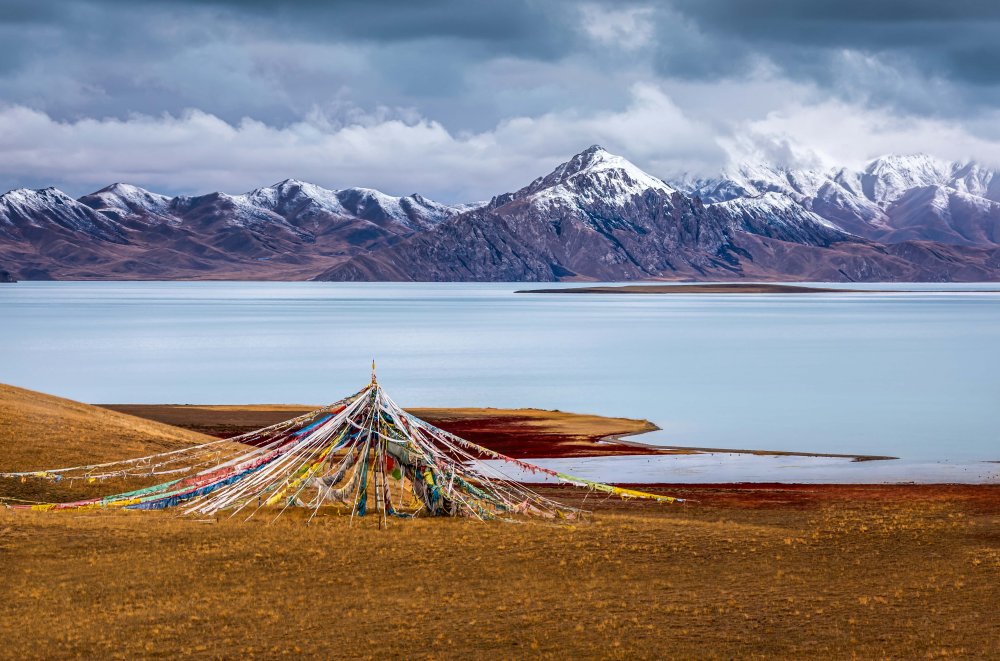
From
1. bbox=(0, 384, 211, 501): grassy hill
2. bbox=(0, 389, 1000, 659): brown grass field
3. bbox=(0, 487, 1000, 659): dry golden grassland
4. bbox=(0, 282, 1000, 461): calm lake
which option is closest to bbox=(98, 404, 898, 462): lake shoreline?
bbox=(0, 282, 1000, 461): calm lake

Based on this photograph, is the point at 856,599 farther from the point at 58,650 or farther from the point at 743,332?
the point at 743,332

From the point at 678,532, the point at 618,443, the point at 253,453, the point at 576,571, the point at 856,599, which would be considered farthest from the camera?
the point at 618,443

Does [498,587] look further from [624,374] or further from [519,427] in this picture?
[624,374]

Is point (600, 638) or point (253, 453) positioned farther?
point (253, 453)

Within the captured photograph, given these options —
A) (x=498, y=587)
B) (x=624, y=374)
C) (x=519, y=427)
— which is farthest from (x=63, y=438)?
(x=624, y=374)

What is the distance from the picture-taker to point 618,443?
61.2 meters

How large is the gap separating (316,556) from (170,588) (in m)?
3.94

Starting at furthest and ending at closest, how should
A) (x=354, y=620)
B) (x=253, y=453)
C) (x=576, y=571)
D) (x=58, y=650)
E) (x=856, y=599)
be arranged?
(x=253, y=453) < (x=576, y=571) < (x=856, y=599) < (x=354, y=620) < (x=58, y=650)

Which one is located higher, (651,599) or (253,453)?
(253,453)

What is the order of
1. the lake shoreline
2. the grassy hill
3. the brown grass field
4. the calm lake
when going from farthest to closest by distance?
the calm lake < the lake shoreline < the grassy hill < the brown grass field

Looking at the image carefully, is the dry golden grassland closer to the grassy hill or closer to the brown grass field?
the brown grass field

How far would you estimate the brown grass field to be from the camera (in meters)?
22.1

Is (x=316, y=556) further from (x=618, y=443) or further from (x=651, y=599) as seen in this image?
(x=618, y=443)

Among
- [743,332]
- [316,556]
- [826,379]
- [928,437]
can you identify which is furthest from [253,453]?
[743,332]
